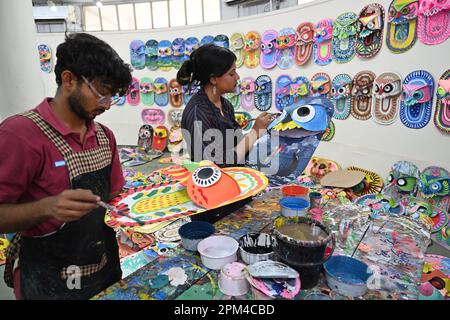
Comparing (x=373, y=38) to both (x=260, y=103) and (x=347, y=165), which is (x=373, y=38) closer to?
(x=347, y=165)

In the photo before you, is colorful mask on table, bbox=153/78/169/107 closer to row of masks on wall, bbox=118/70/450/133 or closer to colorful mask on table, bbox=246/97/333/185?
row of masks on wall, bbox=118/70/450/133

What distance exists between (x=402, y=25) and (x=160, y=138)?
388 cm

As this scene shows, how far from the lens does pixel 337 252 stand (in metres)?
1.01

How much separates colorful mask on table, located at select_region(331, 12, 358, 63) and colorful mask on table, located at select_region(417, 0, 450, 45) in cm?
57

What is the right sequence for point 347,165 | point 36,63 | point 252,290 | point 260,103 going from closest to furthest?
point 252,290, point 36,63, point 347,165, point 260,103

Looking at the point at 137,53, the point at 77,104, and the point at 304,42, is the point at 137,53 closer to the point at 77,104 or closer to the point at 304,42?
the point at 304,42

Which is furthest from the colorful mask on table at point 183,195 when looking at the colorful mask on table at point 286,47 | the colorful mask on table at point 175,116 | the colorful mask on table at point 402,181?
the colorful mask on table at point 175,116

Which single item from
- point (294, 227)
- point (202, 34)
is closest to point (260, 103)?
point (202, 34)

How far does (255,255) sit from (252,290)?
0.12 metres

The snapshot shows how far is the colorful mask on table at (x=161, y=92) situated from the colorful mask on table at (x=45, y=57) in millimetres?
2127

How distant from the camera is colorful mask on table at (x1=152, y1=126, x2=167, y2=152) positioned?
5133 millimetres

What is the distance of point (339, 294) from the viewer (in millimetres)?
801

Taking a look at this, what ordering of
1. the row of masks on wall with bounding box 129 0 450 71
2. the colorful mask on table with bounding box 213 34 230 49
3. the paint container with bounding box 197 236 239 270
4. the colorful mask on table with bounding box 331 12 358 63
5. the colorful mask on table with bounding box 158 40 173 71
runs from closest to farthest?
the paint container with bounding box 197 236 239 270 → the row of masks on wall with bounding box 129 0 450 71 → the colorful mask on table with bounding box 331 12 358 63 → the colorful mask on table with bounding box 213 34 230 49 → the colorful mask on table with bounding box 158 40 173 71

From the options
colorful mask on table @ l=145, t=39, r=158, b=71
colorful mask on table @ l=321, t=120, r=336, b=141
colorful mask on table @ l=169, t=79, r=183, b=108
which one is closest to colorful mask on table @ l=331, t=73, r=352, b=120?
colorful mask on table @ l=321, t=120, r=336, b=141
